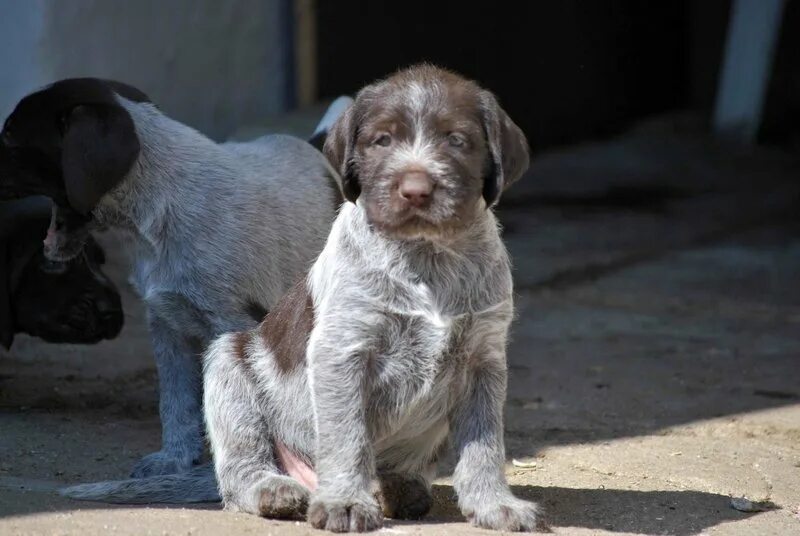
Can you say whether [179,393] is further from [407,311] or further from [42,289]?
[407,311]

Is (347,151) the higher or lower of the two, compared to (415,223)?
higher

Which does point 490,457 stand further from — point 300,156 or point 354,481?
point 300,156

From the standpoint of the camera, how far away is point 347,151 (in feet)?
16.0

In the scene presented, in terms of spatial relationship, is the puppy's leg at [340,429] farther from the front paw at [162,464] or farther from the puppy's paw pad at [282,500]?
the front paw at [162,464]

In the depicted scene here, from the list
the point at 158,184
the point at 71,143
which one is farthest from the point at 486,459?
the point at 71,143

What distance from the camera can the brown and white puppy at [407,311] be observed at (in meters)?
4.71

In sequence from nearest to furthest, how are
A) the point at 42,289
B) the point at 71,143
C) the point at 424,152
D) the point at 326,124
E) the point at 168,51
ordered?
the point at 424,152
the point at 71,143
the point at 42,289
the point at 326,124
the point at 168,51

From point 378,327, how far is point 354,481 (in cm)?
A: 53

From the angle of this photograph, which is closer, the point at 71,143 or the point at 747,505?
the point at 747,505

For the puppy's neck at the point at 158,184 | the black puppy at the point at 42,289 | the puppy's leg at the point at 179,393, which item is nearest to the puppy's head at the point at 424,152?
the puppy's neck at the point at 158,184

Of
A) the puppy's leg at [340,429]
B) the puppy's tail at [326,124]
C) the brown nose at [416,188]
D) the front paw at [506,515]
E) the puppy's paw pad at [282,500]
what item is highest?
the brown nose at [416,188]

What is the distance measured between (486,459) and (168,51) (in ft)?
21.3

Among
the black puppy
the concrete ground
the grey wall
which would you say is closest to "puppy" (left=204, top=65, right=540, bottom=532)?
the concrete ground

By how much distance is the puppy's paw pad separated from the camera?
16.4 ft
